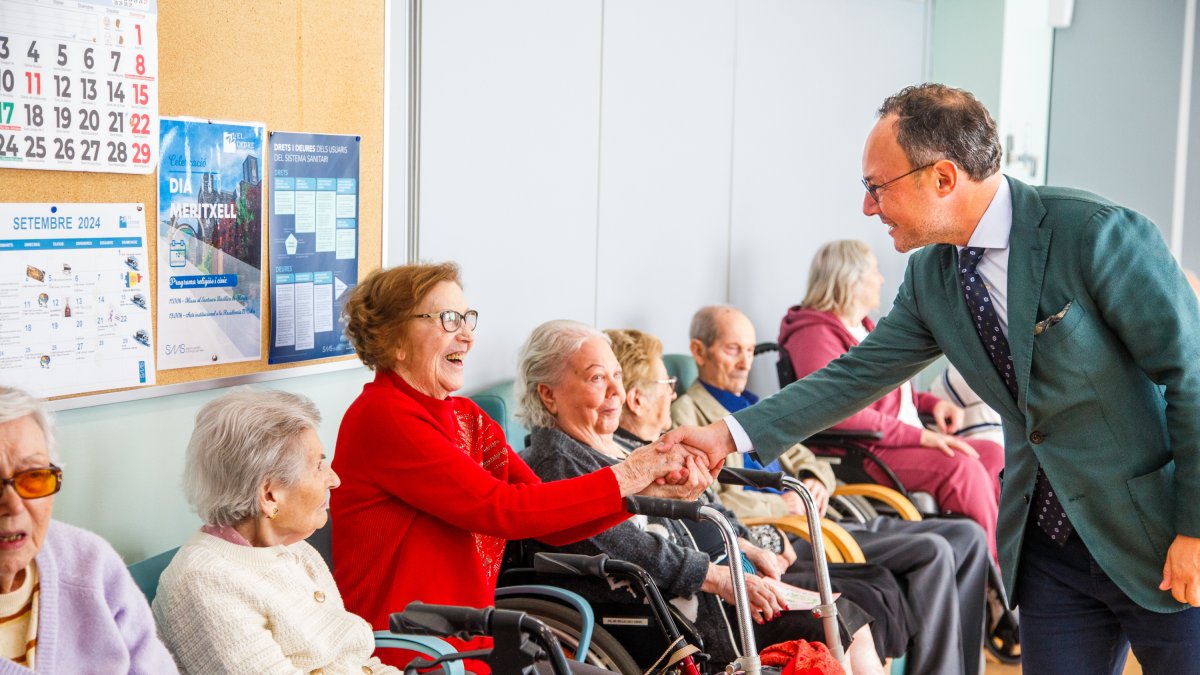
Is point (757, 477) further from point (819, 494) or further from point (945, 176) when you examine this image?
point (819, 494)

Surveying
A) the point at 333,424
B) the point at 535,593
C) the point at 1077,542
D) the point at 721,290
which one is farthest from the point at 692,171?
the point at 1077,542

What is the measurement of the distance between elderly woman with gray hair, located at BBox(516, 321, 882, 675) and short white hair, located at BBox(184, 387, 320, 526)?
0.81 metres

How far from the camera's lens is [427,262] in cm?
249

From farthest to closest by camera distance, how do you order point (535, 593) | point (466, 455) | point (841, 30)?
point (841, 30)
point (535, 593)
point (466, 455)

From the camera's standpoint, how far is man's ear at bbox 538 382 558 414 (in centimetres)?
284

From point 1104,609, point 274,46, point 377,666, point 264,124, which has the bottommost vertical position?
point 377,666


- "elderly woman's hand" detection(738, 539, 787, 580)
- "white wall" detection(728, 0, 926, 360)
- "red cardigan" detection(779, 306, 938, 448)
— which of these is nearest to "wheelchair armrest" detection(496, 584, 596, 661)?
"elderly woman's hand" detection(738, 539, 787, 580)

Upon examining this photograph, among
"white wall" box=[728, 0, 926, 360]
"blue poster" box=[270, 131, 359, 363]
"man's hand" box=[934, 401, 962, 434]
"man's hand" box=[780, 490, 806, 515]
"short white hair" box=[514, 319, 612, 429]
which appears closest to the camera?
"blue poster" box=[270, 131, 359, 363]

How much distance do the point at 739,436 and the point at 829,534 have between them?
37.6 inches

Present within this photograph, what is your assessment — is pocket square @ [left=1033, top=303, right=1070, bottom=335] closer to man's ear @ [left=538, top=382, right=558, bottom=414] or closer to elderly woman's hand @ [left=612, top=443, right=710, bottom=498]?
elderly woman's hand @ [left=612, top=443, right=710, bottom=498]

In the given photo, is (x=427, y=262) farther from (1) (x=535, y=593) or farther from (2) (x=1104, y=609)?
(2) (x=1104, y=609)

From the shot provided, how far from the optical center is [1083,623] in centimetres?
206

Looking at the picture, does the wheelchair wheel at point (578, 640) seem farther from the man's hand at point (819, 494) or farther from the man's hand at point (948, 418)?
the man's hand at point (948, 418)

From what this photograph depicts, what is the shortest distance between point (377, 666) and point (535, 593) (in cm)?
50
